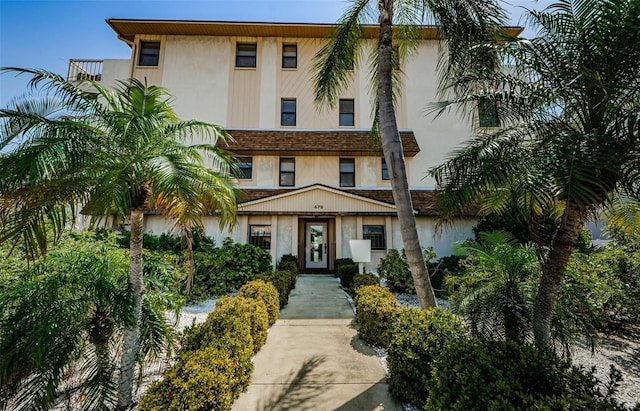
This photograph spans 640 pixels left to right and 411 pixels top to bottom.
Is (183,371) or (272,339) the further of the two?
(272,339)

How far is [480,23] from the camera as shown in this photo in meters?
5.92

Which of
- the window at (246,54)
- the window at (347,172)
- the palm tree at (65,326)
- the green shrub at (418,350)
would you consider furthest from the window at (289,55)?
the green shrub at (418,350)

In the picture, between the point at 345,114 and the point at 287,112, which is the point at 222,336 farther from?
the point at 345,114

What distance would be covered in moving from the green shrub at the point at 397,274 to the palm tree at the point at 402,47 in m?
4.78

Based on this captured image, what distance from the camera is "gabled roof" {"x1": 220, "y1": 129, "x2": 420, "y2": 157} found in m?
15.1

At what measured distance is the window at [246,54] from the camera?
16.8 m

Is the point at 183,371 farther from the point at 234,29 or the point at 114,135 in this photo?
the point at 234,29

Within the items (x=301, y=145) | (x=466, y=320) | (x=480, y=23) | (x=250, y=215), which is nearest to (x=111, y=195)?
(x=466, y=320)

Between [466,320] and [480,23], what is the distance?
6.20m

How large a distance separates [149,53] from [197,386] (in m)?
19.7

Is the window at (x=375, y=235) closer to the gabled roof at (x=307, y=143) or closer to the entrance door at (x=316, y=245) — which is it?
the entrance door at (x=316, y=245)

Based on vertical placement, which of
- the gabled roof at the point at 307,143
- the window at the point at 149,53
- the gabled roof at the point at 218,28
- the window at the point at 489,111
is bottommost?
the window at the point at 489,111

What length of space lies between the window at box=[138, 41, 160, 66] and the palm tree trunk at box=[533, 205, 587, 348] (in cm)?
2048

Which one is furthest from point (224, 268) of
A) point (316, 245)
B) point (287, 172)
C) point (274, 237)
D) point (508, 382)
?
point (508, 382)
